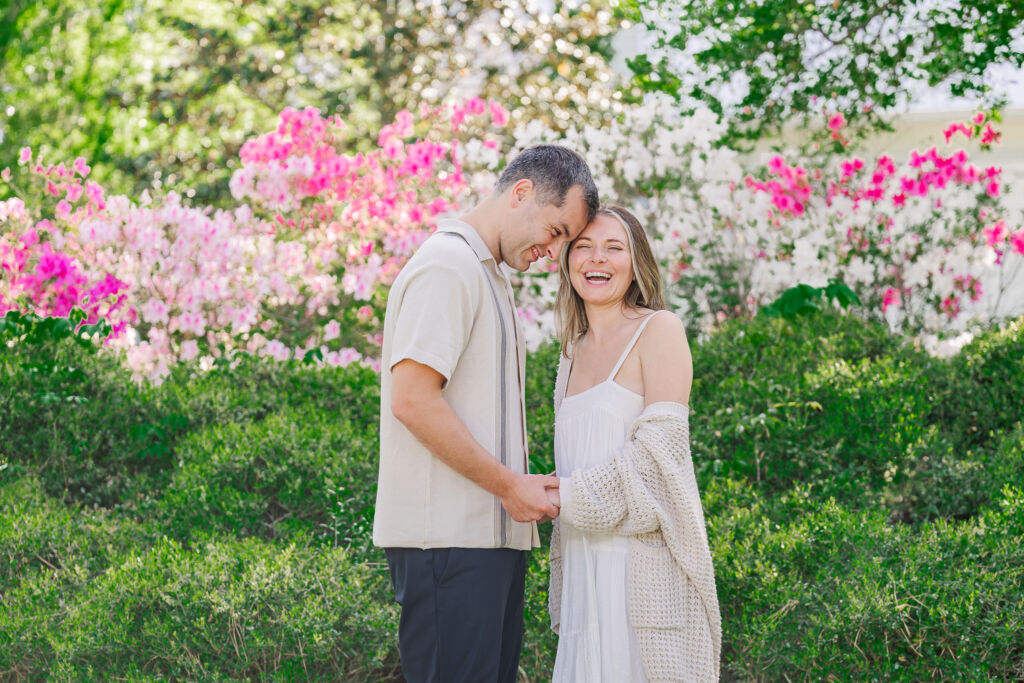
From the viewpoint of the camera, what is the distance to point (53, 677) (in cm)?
334

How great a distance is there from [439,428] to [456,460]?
9 centimetres

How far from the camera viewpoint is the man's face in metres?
2.50

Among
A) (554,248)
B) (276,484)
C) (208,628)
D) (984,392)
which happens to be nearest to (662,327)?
(554,248)

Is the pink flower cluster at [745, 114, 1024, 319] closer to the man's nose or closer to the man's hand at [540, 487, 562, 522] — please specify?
the man's nose

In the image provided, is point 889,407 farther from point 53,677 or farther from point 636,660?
point 53,677

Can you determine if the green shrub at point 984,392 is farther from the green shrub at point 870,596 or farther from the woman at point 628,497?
the woman at point 628,497

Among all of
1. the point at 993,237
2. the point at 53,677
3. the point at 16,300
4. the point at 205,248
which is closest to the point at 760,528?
the point at 53,677

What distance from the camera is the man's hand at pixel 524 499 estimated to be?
7.57 ft

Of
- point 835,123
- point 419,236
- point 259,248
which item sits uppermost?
point 835,123

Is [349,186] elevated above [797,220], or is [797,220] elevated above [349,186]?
[349,186]

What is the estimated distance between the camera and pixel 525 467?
2.51 meters

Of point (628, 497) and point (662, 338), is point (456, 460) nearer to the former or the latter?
point (628, 497)

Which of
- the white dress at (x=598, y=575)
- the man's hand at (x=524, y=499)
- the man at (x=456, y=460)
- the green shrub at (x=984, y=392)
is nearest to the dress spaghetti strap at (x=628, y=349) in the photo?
the white dress at (x=598, y=575)

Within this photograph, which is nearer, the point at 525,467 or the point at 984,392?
the point at 525,467
